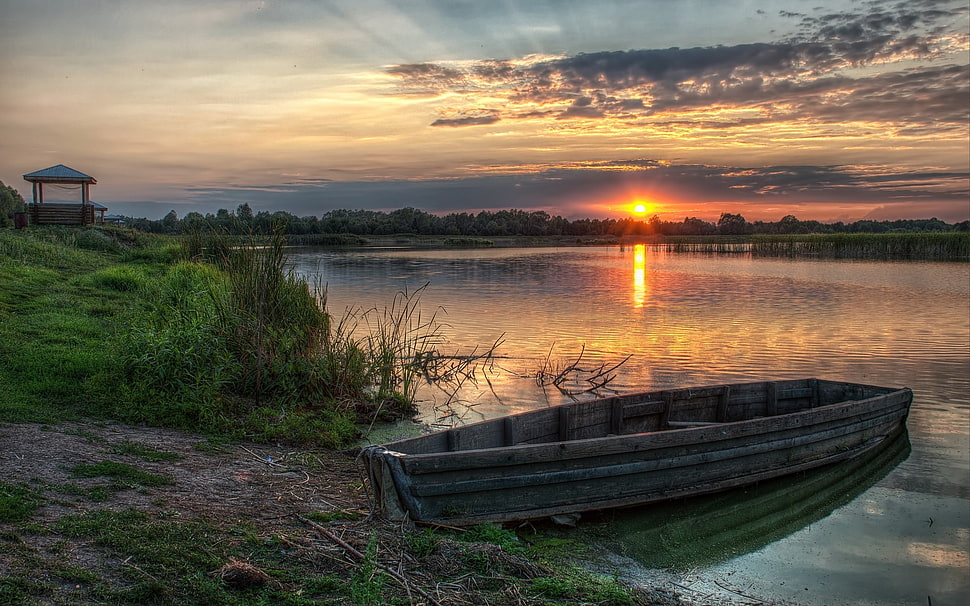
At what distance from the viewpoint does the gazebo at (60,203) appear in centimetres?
3172

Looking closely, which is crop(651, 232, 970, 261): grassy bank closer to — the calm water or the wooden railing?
the calm water

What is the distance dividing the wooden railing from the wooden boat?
31.9 meters

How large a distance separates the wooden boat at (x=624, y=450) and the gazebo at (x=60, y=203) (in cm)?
3190

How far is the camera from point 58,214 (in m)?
31.9

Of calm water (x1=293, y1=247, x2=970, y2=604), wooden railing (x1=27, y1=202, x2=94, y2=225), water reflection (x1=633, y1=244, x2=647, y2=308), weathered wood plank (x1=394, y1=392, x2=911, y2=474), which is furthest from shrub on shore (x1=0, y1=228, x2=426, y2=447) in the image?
wooden railing (x1=27, y1=202, x2=94, y2=225)

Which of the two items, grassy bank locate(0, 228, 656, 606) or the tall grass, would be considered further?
the tall grass

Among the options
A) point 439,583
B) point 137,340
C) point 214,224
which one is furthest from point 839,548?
point 214,224

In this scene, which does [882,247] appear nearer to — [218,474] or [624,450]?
[624,450]

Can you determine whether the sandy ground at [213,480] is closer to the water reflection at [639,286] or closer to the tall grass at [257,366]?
the tall grass at [257,366]

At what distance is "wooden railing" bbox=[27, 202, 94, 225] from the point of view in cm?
3166

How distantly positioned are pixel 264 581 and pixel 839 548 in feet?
16.4

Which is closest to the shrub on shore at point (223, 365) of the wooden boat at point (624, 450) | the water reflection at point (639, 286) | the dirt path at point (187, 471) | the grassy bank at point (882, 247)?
the dirt path at point (187, 471)

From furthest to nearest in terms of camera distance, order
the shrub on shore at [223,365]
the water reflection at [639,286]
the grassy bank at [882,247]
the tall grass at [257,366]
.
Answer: the grassy bank at [882,247] < the water reflection at [639,286] < the tall grass at [257,366] < the shrub on shore at [223,365]

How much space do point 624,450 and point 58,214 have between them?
1324 inches
